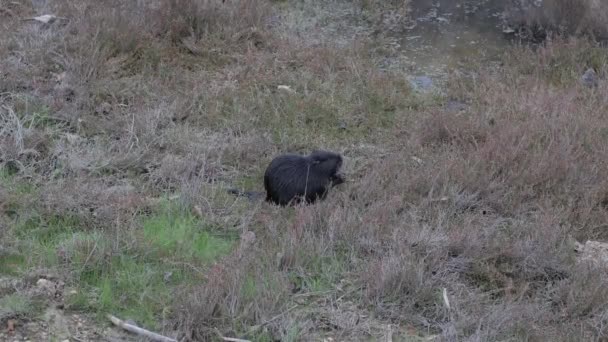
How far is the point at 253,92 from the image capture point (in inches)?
318

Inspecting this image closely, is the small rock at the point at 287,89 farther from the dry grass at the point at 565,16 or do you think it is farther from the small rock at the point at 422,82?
the dry grass at the point at 565,16

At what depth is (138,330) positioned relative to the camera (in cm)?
412

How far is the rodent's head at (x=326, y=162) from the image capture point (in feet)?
20.1

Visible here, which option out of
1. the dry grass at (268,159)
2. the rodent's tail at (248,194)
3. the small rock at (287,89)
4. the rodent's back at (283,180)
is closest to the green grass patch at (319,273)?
the dry grass at (268,159)

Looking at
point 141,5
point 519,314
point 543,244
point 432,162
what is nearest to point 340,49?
point 141,5

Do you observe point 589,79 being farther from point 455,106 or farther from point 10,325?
point 10,325

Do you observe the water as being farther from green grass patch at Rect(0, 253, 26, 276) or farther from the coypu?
green grass patch at Rect(0, 253, 26, 276)

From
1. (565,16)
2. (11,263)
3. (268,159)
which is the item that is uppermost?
(11,263)

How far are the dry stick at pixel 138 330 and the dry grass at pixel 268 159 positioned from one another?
109 millimetres

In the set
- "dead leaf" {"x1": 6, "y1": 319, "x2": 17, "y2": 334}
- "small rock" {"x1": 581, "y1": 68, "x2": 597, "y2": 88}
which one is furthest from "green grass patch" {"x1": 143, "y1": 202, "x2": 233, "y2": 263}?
"small rock" {"x1": 581, "y1": 68, "x2": 597, "y2": 88}

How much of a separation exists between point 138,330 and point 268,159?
2.93 m

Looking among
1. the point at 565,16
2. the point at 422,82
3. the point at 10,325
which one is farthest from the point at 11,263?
the point at 565,16

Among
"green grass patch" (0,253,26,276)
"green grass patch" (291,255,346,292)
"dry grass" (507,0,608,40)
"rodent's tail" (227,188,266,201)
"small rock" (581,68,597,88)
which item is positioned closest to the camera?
"green grass patch" (0,253,26,276)

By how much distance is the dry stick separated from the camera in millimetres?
4055
